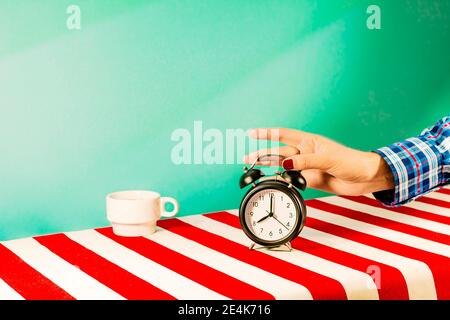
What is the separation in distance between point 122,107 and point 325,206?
660 mm

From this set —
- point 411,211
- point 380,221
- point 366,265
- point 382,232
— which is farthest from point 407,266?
point 411,211

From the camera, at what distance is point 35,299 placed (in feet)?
3.59

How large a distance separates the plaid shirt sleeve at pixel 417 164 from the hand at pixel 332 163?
0.10 ft

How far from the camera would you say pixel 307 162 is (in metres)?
1.37

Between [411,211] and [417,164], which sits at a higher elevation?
[417,164]

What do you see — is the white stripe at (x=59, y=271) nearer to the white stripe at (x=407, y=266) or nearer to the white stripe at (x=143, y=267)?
the white stripe at (x=143, y=267)

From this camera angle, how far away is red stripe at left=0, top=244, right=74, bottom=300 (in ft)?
3.65

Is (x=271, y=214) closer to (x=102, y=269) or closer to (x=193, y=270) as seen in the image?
(x=193, y=270)

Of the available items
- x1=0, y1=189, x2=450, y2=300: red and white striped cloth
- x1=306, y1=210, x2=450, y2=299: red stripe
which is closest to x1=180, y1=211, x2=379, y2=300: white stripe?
x1=0, y1=189, x2=450, y2=300: red and white striped cloth

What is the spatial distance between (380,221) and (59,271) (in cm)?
84

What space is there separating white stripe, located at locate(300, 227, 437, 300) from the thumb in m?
0.18

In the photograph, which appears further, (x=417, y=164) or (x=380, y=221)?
(x=380, y=221)

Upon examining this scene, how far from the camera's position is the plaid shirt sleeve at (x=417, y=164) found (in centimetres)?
152

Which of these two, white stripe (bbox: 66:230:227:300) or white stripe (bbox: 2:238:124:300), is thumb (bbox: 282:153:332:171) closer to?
white stripe (bbox: 66:230:227:300)
